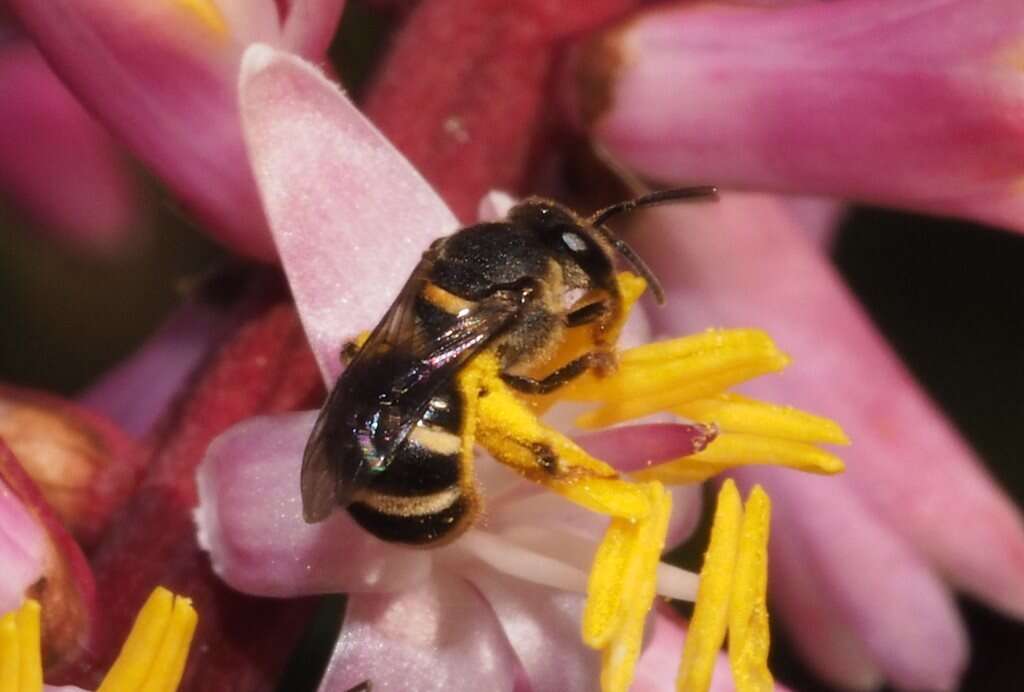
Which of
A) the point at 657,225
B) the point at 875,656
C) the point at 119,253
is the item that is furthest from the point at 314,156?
the point at 119,253

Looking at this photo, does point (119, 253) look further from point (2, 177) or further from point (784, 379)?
point (784, 379)

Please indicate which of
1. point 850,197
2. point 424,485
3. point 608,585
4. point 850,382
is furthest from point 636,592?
point 850,382

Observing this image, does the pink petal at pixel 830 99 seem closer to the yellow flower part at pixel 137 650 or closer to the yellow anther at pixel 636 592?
the yellow anther at pixel 636 592

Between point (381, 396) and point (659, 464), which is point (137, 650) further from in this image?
point (659, 464)

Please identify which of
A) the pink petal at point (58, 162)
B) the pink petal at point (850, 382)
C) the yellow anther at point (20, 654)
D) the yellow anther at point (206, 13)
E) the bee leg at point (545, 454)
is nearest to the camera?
the yellow anther at point (20, 654)

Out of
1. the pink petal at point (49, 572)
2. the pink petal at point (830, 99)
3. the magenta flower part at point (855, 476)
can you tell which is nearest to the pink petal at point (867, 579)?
the magenta flower part at point (855, 476)

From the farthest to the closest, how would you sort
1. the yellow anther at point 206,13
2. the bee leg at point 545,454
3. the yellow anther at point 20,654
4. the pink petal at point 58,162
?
the pink petal at point 58,162
the yellow anther at point 206,13
the bee leg at point 545,454
the yellow anther at point 20,654
